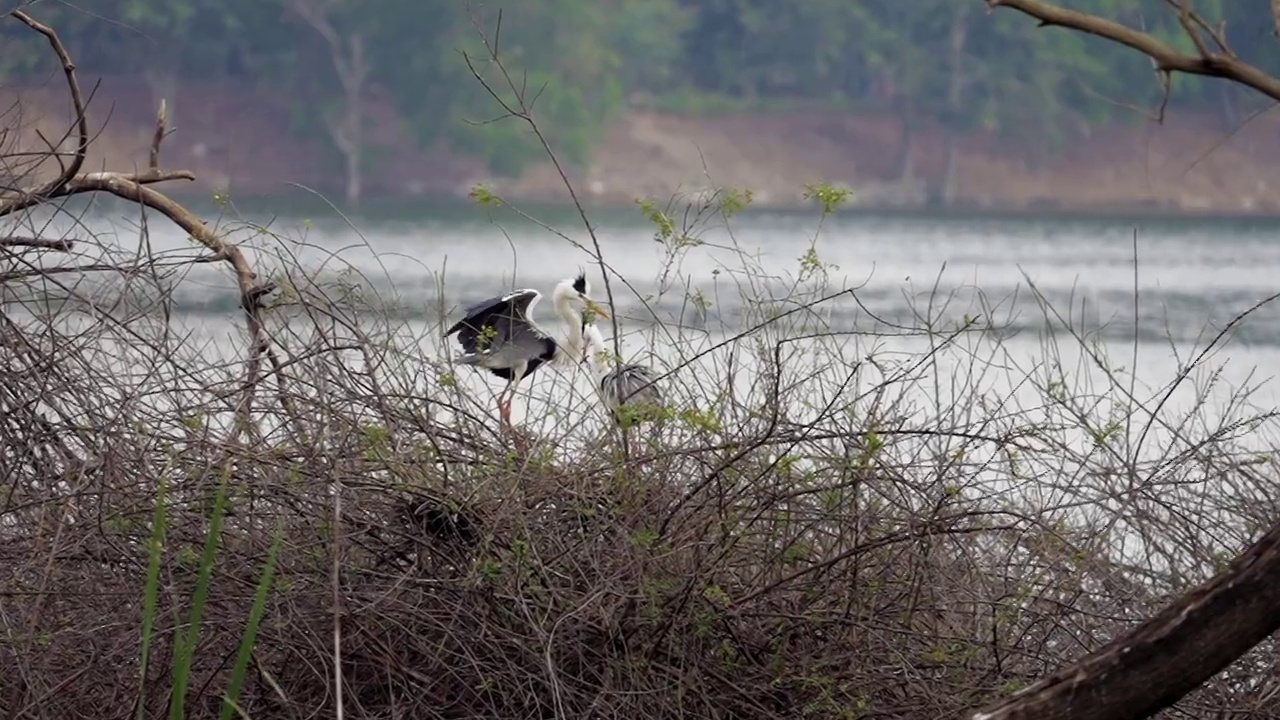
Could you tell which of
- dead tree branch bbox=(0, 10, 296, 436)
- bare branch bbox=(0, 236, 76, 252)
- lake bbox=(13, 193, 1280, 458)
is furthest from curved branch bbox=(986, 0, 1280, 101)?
bare branch bbox=(0, 236, 76, 252)

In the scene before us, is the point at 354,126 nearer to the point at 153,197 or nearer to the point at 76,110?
the point at 153,197

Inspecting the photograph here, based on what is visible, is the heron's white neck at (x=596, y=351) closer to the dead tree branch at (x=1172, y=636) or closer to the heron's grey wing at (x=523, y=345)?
the heron's grey wing at (x=523, y=345)

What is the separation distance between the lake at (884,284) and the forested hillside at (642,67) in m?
6.56

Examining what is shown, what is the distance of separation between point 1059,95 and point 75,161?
163 ft

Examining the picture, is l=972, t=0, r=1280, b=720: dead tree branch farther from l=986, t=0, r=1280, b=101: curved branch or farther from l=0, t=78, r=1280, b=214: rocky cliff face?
l=0, t=78, r=1280, b=214: rocky cliff face

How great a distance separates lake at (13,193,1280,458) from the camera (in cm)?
543

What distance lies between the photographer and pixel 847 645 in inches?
165

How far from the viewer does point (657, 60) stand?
54594 mm

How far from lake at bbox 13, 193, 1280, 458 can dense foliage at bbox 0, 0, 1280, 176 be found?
22.1 feet

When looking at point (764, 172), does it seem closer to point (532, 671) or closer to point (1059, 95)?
point (1059, 95)

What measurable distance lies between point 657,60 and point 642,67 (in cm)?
50

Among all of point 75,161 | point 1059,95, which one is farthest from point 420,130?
point 75,161

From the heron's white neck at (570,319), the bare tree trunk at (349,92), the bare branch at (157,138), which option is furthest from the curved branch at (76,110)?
the bare tree trunk at (349,92)

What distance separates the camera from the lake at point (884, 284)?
5426 millimetres
